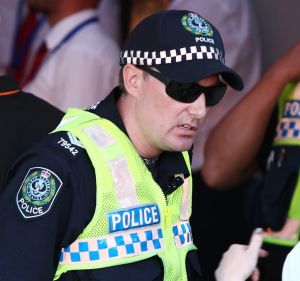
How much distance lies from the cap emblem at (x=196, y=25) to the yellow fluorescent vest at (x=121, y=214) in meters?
0.34

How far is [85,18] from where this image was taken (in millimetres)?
4348

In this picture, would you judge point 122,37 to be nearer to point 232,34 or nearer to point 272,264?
point 232,34

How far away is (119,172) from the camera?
2.33m

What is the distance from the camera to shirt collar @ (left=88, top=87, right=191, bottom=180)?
2451mm

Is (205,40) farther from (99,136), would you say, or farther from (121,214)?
(121,214)

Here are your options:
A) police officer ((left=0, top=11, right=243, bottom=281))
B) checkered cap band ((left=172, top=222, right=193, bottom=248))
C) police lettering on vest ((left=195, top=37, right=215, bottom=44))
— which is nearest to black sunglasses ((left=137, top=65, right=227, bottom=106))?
police officer ((left=0, top=11, right=243, bottom=281))

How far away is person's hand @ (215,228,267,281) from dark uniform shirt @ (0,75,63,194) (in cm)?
68

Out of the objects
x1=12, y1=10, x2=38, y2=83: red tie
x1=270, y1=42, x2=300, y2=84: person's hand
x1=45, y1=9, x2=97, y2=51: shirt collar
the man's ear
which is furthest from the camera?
x1=12, y1=10, x2=38, y2=83: red tie

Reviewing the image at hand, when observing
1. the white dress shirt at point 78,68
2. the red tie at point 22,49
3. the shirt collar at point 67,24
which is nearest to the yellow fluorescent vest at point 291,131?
the white dress shirt at point 78,68

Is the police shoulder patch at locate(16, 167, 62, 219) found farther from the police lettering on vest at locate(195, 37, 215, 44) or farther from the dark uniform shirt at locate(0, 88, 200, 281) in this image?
the police lettering on vest at locate(195, 37, 215, 44)

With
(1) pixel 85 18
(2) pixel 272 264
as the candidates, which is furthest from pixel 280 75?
(1) pixel 85 18

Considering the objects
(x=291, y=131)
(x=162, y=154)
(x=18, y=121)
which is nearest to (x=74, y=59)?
(x=291, y=131)

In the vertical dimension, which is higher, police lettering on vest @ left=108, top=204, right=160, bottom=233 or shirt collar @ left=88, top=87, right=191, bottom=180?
shirt collar @ left=88, top=87, right=191, bottom=180

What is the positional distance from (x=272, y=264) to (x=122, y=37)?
2.04m
